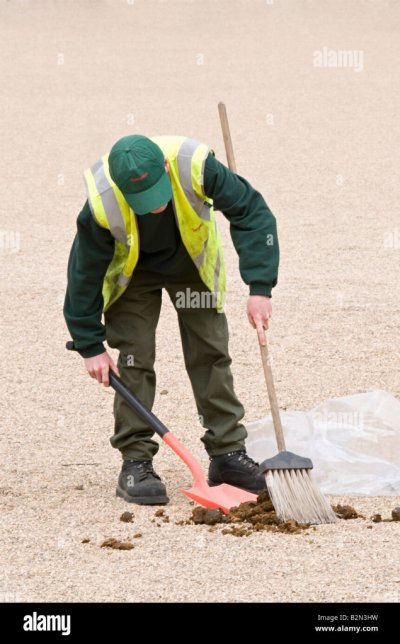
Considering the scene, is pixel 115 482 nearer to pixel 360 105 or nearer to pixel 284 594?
pixel 284 594

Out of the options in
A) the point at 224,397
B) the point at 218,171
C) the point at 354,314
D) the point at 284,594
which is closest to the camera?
the point at 284,594

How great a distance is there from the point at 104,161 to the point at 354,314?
3194 mm

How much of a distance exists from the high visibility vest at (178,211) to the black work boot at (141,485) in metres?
0.63

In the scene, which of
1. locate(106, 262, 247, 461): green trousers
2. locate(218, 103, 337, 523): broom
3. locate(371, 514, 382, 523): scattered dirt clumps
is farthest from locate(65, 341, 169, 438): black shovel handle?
locate(371, 514, 382, 523): scattered dirt clumps

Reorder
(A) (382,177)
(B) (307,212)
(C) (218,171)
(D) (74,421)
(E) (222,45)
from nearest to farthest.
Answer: (C) (218,171)
(D) (74,421)
(B) (307,212)
(A) (382,177)
(E) (222,45)

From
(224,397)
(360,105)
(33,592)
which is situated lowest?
(33,592)

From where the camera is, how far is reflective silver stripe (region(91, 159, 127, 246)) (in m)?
3.99

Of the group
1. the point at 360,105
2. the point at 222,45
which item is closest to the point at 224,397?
the point at 360,105

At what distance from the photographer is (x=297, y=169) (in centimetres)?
1188

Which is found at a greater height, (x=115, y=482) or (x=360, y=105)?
(x=360, y=105)

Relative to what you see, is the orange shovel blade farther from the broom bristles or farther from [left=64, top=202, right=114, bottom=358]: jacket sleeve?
[left=64, top=202, right=114, bottom=358]: jacket sleeve

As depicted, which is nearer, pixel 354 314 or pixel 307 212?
pixel 354 314

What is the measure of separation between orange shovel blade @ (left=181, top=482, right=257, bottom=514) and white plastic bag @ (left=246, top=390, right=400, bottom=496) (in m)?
0.37

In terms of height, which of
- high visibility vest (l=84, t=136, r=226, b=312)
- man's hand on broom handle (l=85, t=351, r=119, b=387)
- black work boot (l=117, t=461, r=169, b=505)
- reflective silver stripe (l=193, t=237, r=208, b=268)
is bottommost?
black work boot (l=117, t=461, r=169, b=505)
